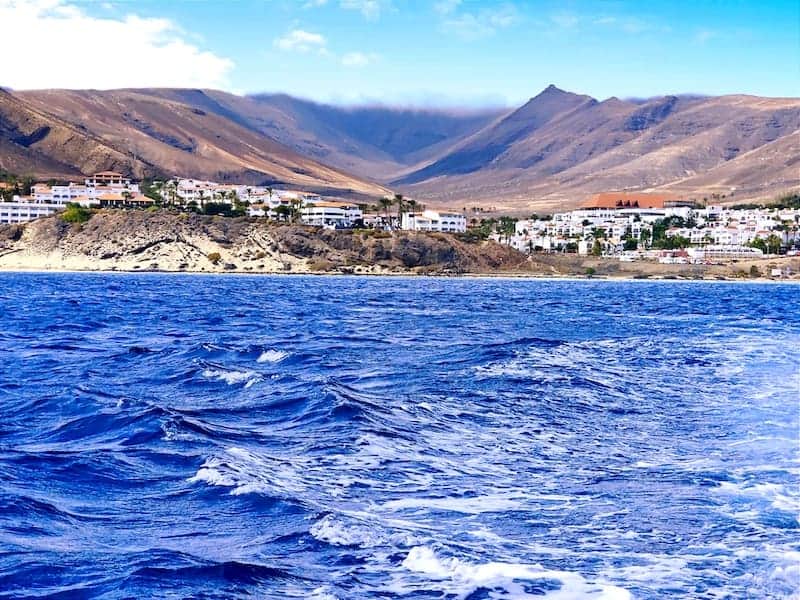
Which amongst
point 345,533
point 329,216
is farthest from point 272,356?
point 329,216

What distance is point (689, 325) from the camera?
57938 millimetres

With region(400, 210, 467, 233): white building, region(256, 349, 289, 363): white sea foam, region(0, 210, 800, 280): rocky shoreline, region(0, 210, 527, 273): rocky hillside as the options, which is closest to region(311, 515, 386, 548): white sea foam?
region(256, 349, 289, 363): white sea foam

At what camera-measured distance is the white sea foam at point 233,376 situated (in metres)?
28.7

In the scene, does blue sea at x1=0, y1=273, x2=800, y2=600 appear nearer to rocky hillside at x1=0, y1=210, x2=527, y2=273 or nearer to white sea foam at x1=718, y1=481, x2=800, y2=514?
Answer: white sea foam at x1=718, y1=481, x2=800, y2=514

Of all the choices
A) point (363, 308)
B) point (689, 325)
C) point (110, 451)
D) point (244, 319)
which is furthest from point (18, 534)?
point (363, 308)

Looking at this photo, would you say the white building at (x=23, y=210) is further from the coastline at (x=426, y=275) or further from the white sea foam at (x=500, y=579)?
the white sea foam at (x=500, y=579)

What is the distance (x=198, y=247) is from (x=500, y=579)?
133853 millimetres

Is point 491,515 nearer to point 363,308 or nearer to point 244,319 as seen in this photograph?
point 244,319

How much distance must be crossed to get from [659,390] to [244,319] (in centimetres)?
3057

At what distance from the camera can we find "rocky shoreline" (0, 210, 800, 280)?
141375 mm

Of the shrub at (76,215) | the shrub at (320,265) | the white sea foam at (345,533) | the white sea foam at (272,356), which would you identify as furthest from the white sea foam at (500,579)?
the shrub at (76,215)

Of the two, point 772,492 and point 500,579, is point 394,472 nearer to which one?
point 500,579

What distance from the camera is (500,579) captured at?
12.6 m

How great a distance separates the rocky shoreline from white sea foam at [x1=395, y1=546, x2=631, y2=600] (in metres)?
128
